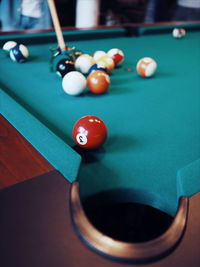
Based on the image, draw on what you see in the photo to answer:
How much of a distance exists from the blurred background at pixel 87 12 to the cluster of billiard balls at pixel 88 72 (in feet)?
7.49

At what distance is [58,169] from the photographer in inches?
30.0

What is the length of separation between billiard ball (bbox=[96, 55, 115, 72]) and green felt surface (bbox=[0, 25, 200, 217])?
0.07m

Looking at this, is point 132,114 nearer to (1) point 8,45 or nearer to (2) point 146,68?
(2) point 146,68

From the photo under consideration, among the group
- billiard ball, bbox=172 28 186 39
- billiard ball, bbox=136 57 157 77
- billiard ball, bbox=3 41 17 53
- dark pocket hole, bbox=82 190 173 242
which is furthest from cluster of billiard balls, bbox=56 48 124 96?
billiard ball, bbox=172 28 186 39

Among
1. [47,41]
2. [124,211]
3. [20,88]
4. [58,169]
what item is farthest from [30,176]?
[47,41]

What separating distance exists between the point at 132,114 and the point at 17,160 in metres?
0.67

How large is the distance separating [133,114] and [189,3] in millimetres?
4470

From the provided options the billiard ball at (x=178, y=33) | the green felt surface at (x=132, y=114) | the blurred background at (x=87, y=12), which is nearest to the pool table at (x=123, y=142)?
the green felt surface at (x=132, y=114)

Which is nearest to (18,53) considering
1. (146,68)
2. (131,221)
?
(146,68)

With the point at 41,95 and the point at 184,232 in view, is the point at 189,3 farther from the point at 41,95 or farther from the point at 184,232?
the point at 184,232

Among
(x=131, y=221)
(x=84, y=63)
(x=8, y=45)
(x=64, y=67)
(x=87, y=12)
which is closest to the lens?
(x=131, y=221)

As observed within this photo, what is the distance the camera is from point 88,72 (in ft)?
5.73

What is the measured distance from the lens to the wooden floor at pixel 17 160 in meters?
0.74

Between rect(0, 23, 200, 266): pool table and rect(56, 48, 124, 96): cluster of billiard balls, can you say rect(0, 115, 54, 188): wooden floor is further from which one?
rect(56, 48, 124, 96): cluster of billiard balls
